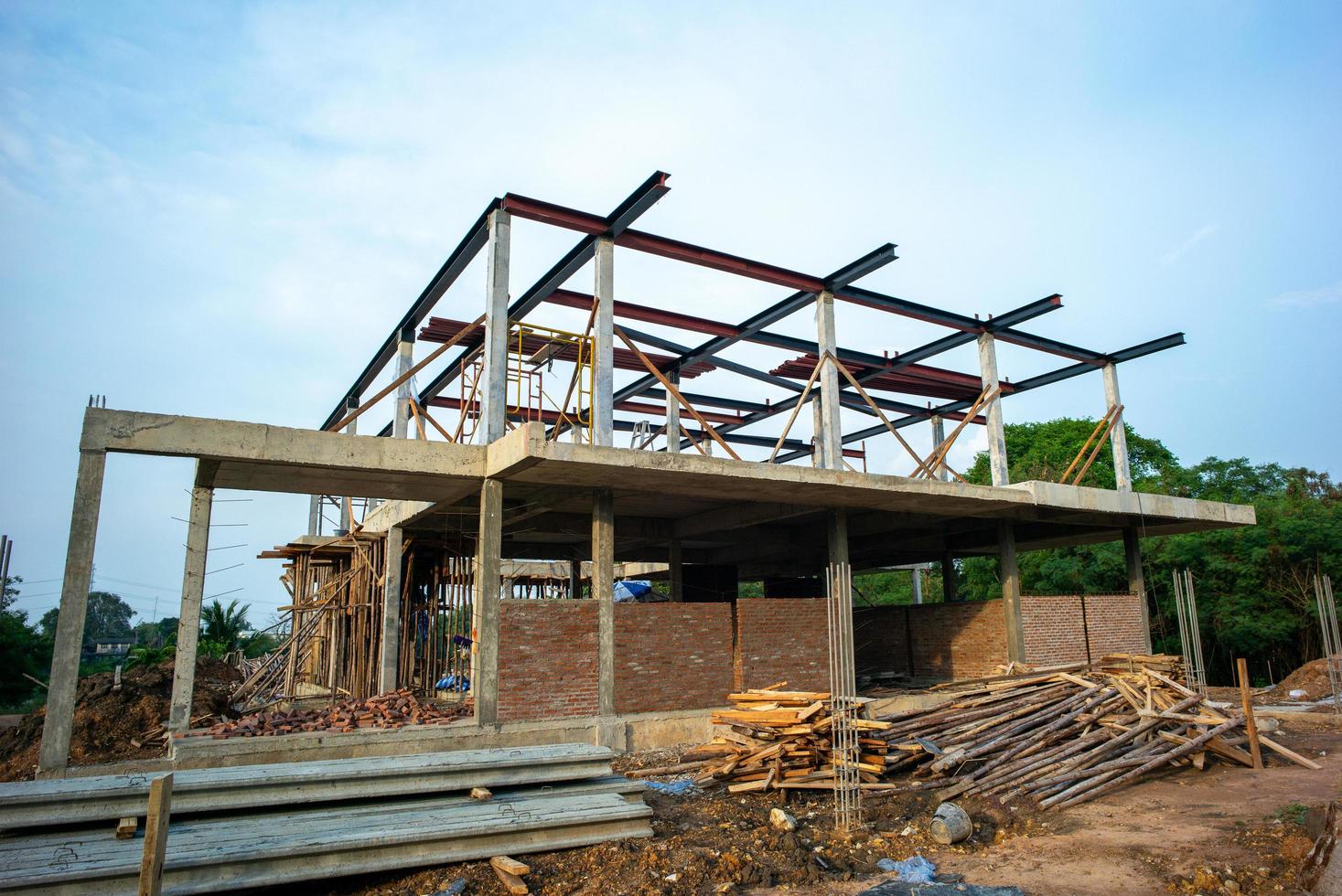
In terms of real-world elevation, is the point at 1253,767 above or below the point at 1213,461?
below

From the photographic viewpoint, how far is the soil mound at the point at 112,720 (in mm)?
12406

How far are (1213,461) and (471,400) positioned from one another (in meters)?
31.9

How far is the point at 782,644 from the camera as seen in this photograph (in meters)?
Result: 14.7

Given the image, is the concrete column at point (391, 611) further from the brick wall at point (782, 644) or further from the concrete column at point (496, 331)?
the brick wall at point (782, 644)

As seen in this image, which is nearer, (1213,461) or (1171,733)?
(1171,733)

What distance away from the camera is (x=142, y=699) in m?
13.8

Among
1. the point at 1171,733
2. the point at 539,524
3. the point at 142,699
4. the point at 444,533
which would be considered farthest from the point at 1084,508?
the point at 142,699

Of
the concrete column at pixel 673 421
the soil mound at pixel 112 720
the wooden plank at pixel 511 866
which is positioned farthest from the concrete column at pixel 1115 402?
the soil mound at pixel 112 720

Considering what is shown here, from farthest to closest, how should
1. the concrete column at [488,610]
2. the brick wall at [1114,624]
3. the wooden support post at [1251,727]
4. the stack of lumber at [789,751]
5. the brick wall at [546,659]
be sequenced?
the brick wall at [1114,624] → the brick wall at [546,659] → the concrete column at [488,610] → the wooden support post at [1251,727] → the stack of lumber at [789,751]

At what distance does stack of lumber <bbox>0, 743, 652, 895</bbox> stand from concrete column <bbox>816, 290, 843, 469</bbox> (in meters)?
7.46

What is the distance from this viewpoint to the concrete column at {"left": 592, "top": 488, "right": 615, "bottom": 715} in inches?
490

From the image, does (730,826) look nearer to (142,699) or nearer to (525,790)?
(525,790)

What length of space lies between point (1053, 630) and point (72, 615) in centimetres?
1676

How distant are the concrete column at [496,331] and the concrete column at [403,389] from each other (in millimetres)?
4403
